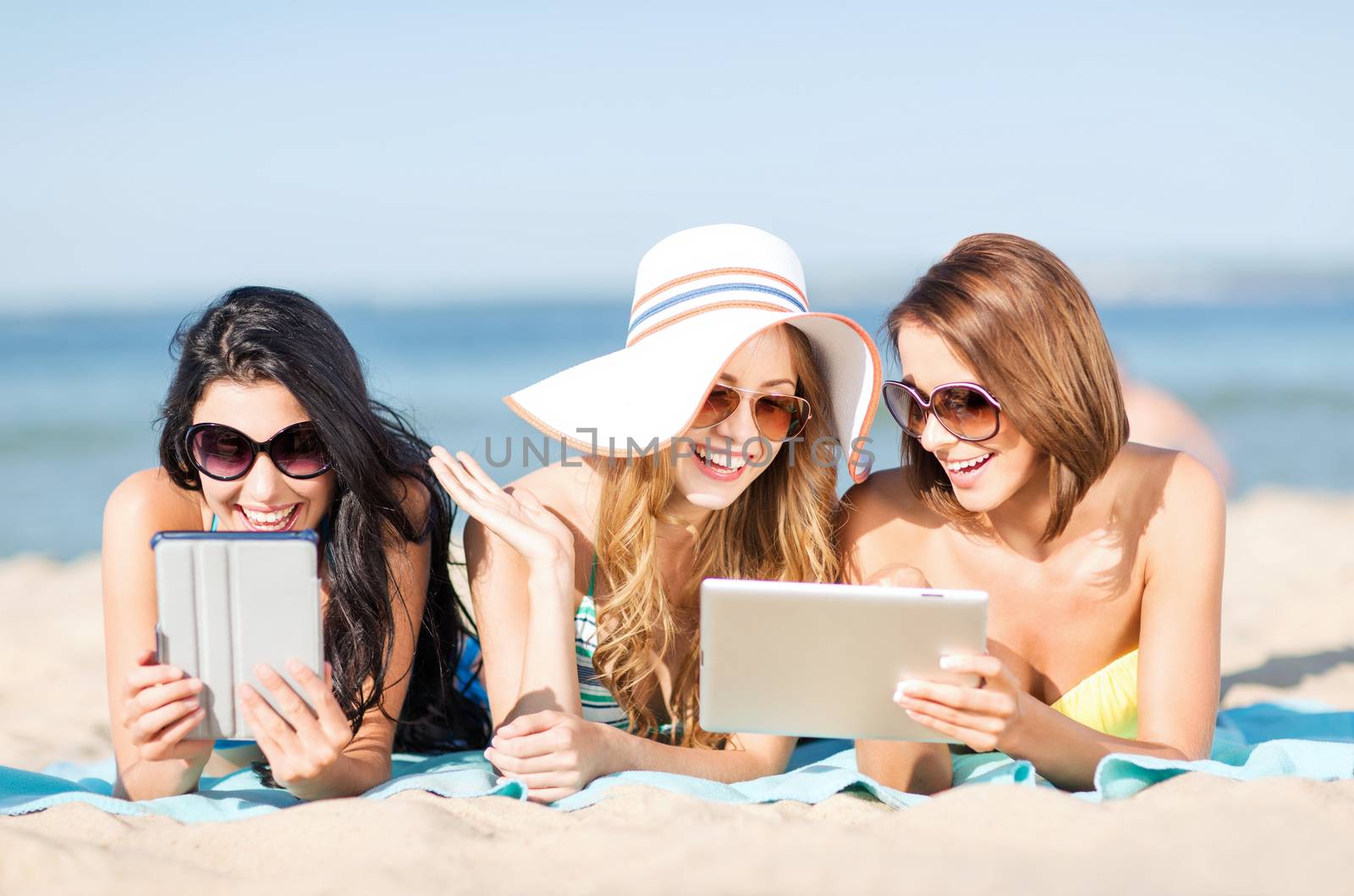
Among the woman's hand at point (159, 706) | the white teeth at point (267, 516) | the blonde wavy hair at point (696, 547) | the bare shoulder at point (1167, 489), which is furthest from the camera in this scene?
the blonde wavy hair at point (696, 547)

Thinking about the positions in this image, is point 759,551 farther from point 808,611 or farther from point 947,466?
point 808,611

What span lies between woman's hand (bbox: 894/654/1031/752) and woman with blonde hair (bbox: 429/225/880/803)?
30.3 inches

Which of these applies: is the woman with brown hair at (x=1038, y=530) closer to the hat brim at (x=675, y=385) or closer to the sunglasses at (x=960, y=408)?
the sunglasses at (x=960, y=408)

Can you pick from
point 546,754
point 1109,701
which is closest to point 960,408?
point 1109,701

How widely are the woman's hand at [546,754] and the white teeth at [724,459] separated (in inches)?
32.2

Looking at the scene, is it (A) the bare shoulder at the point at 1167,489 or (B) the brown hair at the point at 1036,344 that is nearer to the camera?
(B) the brown hair at the point at 1036,344

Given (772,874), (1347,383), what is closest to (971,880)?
A: (772,874)

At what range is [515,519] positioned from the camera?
3.23 m

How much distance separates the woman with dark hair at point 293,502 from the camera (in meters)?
3.15

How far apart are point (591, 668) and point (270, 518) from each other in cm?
105

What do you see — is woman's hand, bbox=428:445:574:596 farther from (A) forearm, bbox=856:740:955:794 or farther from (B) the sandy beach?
(A) forearm, bbox=856:740:955:794

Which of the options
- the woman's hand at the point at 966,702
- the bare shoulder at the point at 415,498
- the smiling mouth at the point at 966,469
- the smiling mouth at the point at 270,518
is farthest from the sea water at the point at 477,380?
the woman's hand at the point at 966,702

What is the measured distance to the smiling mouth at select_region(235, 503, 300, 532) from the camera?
3.23 metres

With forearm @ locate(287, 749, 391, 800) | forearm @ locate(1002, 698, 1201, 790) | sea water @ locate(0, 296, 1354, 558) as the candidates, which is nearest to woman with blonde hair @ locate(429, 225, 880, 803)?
forearm @ locate(287, 749, 391, 800)
